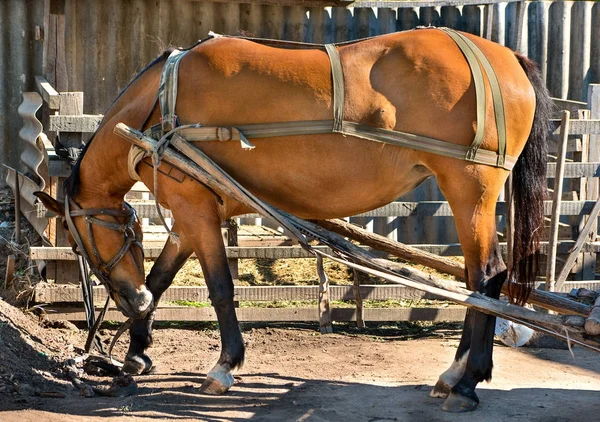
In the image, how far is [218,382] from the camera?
5020 mm

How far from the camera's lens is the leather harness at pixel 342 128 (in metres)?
4.57

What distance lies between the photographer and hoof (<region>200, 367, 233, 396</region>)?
5023 mm

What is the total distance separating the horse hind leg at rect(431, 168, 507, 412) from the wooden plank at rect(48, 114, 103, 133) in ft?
10.4

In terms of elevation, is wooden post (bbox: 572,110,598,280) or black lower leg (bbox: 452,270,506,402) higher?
wooden post (bbox: 572,110,598,280)

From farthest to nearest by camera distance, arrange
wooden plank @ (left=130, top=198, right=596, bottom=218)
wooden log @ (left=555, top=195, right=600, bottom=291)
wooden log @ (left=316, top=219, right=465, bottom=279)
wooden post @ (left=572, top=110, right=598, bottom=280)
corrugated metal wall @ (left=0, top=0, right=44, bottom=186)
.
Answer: corrugated metal wall @ (left=0, top=0, right=44, bottom=186)
wooden post @ (left=572, top=110, right=598, bottom=280)
wooden plank @ (left=130, top=198, right=596, bottom=218)
wooden log @ (left=555, top=195, right=600, bottom=291)
wooden log @ (left=316, top=219, right=465, bottom=279)

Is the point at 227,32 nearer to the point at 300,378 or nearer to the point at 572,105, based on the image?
the point at 572,105

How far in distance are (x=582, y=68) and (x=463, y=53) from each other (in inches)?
183

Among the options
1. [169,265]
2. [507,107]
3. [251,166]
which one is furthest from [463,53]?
[169,265]

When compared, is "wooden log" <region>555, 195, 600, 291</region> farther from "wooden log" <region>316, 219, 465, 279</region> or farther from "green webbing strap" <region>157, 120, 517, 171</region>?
"green webbing strap" <region>157, 120, 517, 171</region>

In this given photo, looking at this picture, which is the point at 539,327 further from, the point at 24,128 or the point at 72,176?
the point at 24,128

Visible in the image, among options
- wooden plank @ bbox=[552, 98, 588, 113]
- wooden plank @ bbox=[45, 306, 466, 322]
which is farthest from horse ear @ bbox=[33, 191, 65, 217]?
wooden plank @ bbox=[552, 98, 588, 113]

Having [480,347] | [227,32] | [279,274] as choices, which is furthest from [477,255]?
[227,32]

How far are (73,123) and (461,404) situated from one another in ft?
12.6

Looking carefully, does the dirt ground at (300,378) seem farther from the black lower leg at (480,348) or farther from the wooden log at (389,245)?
the wooden log at (389,245)
